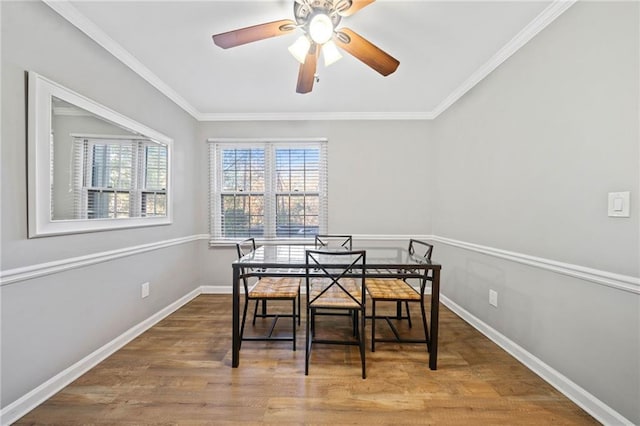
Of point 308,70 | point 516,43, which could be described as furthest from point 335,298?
point 516,43

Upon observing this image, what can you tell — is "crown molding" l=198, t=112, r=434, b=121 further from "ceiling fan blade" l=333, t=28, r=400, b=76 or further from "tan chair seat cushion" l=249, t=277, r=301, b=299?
"tan chair seat cushion" l=249, t=277, r=301, b=299

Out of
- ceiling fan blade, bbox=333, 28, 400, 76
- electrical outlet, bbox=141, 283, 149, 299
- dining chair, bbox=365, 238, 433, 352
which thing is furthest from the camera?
Answer: electrical outlet, bbox=141, 283, 149, 299

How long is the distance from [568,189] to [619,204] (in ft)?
0.98

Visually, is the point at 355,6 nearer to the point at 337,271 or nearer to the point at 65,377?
the point at 337,271

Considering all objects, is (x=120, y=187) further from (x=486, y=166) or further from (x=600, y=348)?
(x=600, y=348)

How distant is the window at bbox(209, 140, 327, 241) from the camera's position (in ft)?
11.6

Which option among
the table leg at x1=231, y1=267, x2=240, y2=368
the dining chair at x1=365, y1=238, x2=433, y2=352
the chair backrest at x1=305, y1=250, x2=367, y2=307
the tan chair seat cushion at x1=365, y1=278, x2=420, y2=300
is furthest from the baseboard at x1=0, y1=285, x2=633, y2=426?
the chair backrest at x1=305, y1=250, x2=367, y2=307

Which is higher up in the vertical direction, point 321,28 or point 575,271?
point 321,28

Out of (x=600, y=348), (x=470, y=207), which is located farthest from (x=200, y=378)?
(x=470, y=207)

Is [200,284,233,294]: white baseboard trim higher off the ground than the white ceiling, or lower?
lower

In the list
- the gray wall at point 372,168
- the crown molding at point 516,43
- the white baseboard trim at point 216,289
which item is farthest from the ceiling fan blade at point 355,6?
the white baseboard trim at point 216,289

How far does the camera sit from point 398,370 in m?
1.87

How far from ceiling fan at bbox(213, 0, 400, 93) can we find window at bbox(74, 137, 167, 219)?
4.09 feet

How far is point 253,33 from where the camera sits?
5.00ft
